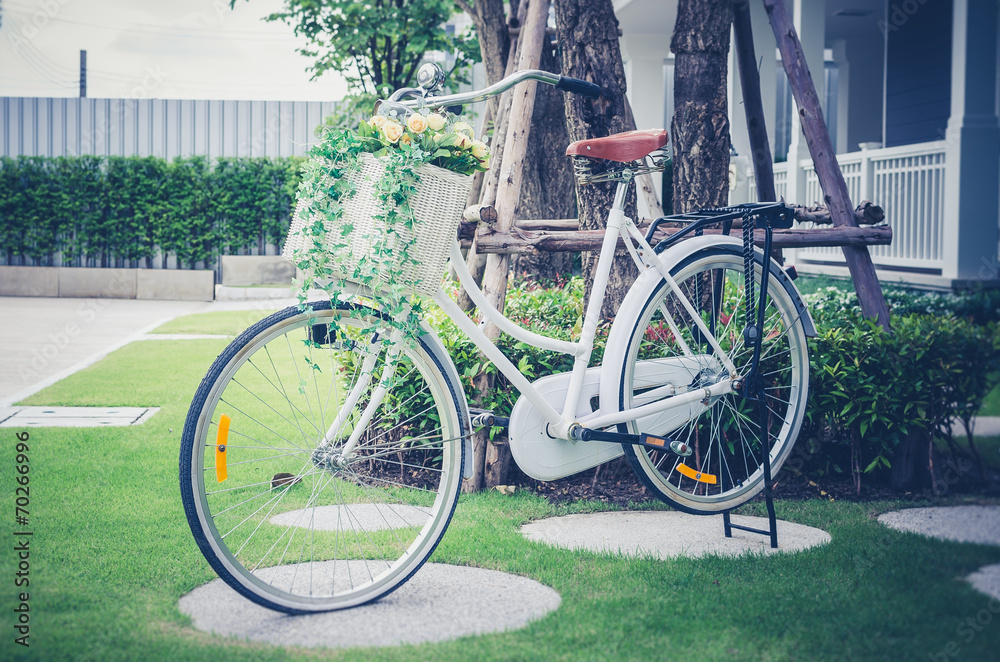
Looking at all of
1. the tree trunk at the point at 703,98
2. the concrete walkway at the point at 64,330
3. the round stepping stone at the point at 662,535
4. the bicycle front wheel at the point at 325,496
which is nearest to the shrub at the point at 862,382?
the bicycle front wheel at the point at 325,496

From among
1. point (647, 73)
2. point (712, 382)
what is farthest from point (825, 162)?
point (647, 73)

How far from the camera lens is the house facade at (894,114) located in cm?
183

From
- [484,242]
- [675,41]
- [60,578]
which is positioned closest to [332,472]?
[60,578]

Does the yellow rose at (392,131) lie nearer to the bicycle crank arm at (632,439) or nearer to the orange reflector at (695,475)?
the bicycle crank arm at (632,439)

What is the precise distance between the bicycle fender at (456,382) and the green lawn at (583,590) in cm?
43

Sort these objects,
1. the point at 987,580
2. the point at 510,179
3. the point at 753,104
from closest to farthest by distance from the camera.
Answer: the point at 987,580
the point at 510,179
the point at 753,104

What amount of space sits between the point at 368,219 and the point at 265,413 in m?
3.05

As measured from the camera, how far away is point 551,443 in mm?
2736

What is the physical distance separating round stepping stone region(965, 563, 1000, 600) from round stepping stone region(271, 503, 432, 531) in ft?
5.77

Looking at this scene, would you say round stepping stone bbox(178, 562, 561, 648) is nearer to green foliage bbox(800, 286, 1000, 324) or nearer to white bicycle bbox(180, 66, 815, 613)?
white bicycle bbox(180, 66, 815, 613)

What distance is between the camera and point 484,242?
3416 mm

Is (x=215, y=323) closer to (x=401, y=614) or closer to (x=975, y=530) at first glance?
(x=401, y=614)

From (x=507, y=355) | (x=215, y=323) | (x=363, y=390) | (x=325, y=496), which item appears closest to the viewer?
(x=363, y=390)

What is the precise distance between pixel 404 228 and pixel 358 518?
1407 millimetres
